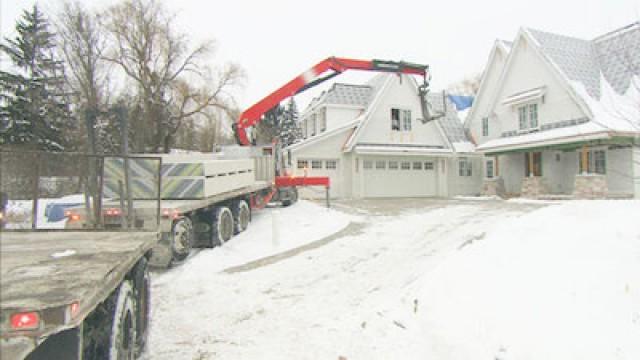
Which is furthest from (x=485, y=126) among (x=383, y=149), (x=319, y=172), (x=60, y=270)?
(x=60, y=270)

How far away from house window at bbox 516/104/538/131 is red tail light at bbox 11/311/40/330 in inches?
919

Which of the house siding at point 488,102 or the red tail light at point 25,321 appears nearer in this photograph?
the red tail light at point 25,321

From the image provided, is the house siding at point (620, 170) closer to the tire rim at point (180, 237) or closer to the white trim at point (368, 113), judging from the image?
the white trim at point (368, 113)

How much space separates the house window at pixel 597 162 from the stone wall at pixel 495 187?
423 cm

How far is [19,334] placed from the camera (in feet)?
6.15

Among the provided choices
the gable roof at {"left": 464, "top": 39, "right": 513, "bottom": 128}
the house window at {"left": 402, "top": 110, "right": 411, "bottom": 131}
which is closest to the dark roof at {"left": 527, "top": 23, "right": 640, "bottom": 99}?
the gable roof at {"left": 464, "top": 39, "right": 513, "bottom": 128}

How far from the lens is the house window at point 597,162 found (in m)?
18.7

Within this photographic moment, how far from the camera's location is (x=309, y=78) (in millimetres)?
15094

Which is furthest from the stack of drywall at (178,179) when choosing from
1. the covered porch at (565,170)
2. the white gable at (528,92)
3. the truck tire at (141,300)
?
the white gable at (528,92)

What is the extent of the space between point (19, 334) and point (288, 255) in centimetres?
667

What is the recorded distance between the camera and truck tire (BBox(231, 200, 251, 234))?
10.3 meters

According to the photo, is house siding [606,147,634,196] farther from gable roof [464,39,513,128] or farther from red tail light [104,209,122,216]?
red tail light [104,209,122,216]

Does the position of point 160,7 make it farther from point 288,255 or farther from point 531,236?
point 531,236

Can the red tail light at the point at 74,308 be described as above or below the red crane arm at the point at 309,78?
below
